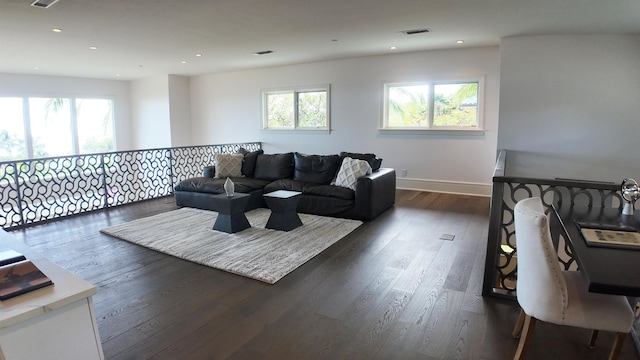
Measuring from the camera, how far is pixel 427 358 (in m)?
2.12

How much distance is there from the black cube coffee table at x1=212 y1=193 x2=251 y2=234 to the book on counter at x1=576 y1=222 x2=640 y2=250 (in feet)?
11.2

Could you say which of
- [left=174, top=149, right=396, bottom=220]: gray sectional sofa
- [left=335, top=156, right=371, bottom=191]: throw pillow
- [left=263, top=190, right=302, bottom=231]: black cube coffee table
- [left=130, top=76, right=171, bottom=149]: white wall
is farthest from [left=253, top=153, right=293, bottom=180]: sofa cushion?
[left=130, top=76, right=171, bottom=149]: white wall

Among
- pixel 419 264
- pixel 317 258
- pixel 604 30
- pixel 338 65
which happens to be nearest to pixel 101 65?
pixel 338 65

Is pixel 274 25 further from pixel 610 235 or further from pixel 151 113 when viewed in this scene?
pixel 151 113

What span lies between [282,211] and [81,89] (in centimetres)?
841

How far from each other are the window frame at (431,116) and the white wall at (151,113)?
5844mm

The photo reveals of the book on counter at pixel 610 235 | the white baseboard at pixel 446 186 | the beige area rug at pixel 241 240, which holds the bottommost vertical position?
the beige area rug at pixel 241 240

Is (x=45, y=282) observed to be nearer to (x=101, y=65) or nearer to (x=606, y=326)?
(x=606, y=326)

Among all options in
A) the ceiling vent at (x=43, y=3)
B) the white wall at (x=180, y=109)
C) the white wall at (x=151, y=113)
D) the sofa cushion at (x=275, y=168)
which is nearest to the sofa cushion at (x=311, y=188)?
the sofa cushion at (x=275, y=168)

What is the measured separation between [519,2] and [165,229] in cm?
481

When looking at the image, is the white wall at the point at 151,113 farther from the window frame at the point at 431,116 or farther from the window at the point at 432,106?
the window at the point at 432,106

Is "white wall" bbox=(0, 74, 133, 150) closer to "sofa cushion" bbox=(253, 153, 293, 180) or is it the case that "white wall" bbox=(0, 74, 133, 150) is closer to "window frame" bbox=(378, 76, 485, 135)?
"sofa cushion" bbox=(253, 153, 293, 180)

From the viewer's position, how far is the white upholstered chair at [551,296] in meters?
1.76

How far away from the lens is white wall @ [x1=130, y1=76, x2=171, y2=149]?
32.1ft
